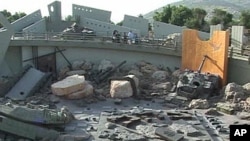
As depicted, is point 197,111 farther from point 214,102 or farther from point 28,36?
point 28,36

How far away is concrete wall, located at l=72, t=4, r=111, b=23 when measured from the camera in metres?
35.4

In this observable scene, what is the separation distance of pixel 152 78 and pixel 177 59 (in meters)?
2.43

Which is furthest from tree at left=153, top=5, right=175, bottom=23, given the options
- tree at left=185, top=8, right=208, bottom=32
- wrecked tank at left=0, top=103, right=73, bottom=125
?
wrecked tank at left=0, top=103, right=73, bottom=125

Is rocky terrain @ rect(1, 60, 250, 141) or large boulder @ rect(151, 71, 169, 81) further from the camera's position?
large boulder @ rect(151, 71, 169, 81)

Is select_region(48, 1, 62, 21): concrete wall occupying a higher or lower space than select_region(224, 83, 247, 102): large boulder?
higher

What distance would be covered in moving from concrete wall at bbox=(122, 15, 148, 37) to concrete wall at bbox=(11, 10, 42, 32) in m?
7.60

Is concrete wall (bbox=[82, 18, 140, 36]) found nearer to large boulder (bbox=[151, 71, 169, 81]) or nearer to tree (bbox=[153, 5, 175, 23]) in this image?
large boulder (bbox=[151, 71, 169, 81])

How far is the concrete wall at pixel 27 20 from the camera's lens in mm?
33634

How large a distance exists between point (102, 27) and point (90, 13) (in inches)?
133

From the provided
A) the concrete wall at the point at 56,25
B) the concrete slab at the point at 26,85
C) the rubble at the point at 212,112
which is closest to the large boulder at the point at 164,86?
the rubble at the point at 212,112

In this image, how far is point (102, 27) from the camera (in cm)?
3294

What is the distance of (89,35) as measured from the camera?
27.6 metres

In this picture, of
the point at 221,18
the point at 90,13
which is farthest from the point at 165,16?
the point at 90,13

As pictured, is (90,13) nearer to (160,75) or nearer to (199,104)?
(160,75)
